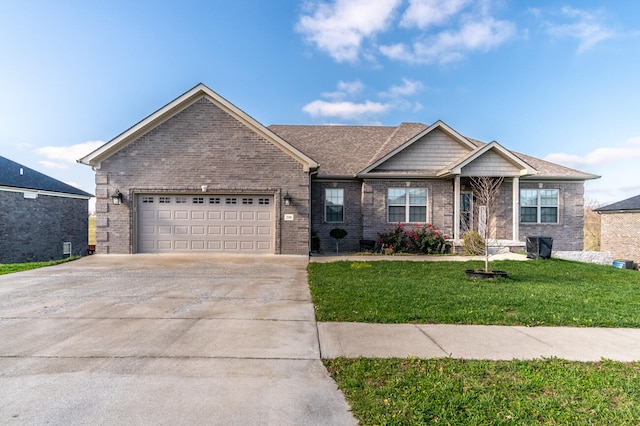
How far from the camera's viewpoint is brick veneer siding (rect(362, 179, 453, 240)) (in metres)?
15.5

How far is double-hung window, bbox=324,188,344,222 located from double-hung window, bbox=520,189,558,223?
28.5 feet

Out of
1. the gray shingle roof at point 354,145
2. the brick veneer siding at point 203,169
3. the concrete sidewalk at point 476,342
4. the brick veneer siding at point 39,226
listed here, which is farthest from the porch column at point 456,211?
the brick veneer siding at point 39,226

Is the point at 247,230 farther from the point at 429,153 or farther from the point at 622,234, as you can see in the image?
the point at 622,234

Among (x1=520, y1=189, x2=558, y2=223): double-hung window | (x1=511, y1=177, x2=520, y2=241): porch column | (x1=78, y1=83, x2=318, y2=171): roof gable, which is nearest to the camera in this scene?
(x1=78, y1=83, x2=318, y2=171): roof gable

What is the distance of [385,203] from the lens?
51.2ft

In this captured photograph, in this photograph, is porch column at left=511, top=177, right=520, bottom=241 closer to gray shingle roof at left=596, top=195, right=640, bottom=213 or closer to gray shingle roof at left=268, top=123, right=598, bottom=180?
gray shingle roof at left=268, top=123, right=598, bottom=180

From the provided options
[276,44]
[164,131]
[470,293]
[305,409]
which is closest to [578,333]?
[470,293]

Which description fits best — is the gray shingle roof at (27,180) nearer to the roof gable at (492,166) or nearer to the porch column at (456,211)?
the roof gable at (492,166)

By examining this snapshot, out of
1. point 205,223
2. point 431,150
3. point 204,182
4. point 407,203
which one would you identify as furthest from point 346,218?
point 204,182

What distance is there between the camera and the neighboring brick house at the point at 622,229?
19.7 meters

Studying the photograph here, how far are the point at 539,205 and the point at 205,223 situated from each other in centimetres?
1546

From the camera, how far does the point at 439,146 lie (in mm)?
15828

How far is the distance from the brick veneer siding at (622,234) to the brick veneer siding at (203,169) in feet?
66.2

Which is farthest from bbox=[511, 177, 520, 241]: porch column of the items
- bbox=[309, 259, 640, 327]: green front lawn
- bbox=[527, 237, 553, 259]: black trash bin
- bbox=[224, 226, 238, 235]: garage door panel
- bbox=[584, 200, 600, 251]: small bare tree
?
bbox=[584, 200, 600, 251]: small bare tree
